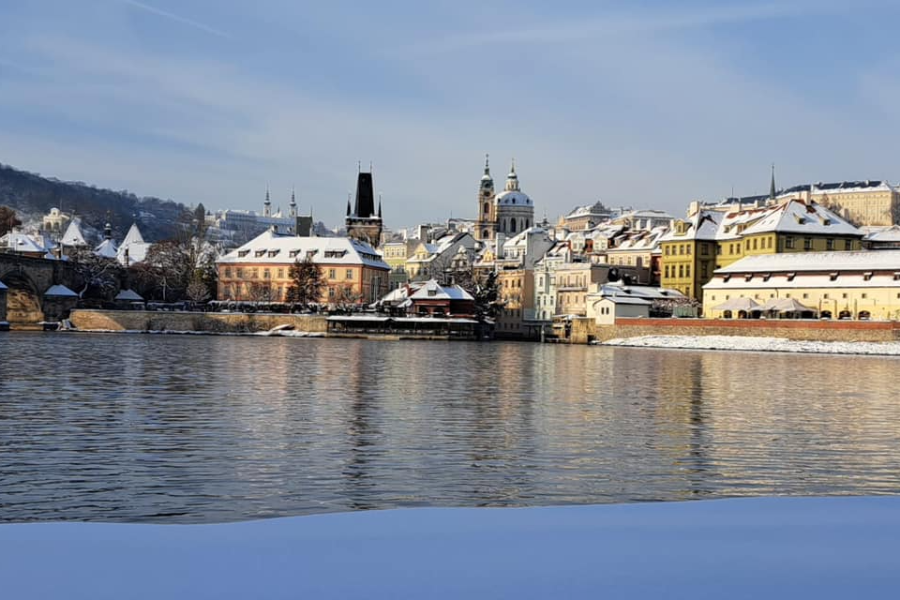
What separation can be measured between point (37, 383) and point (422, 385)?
9.72 metres

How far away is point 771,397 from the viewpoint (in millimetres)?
26000

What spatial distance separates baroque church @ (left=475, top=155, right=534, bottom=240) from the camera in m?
156

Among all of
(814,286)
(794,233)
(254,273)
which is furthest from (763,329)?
(254,273)

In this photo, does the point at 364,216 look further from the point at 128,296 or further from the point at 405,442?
the point at 405,442

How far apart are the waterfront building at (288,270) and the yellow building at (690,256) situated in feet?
94.7

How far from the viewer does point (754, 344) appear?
66.4 metres

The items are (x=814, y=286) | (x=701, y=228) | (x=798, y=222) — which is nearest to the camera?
(x=814, y=286)

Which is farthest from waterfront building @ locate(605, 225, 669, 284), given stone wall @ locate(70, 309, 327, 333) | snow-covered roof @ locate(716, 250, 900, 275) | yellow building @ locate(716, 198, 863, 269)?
stone wall @ locate(70, 309, 327, 333)

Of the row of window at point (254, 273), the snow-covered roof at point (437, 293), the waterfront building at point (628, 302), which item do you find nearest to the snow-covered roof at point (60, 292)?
the row of window at point (254, 273)

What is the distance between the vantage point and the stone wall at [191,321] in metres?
85.6

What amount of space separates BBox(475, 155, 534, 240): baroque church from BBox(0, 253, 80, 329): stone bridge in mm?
74499

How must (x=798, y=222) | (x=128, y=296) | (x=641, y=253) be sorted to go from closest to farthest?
(x=798, y=222), (x=641, y=253), (x=128, y=296)

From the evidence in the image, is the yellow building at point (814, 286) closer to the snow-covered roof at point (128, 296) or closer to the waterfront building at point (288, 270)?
the waterfront building at point (288, 270)

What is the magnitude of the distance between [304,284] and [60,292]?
21347 millimetres
